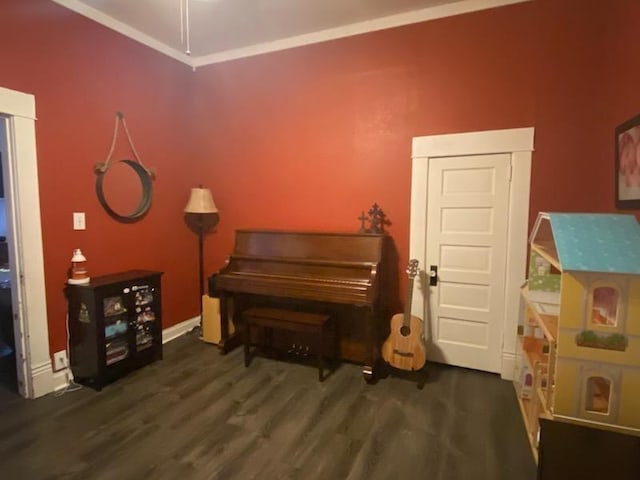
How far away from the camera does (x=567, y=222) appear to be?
174 centimetres

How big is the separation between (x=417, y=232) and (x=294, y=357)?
5.08ft

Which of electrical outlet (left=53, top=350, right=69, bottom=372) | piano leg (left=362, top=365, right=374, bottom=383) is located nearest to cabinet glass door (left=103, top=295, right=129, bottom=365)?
electrical outlet (left=53, top=350, right=69, bottom=372)

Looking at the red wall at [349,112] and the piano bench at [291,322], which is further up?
the red wall at [349,112]

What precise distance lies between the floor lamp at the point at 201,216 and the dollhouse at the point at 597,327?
9.62ft

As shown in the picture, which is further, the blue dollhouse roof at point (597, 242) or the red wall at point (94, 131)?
the red wall at point (94, 131)

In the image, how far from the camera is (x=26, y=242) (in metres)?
2.46

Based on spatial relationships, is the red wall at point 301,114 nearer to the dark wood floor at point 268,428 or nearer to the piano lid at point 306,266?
the piano lid at point 306,266

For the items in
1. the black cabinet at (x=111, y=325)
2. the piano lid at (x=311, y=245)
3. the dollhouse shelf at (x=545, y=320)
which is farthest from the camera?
the piano lid at (x=311, y=245)

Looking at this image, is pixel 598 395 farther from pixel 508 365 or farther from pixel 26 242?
pixel 26 242

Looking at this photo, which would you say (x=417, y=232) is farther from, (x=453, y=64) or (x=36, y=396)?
(x=36, y=396)

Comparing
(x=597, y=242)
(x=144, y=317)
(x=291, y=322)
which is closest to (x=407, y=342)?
(x=291, y=322)

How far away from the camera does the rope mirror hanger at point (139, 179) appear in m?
2.94

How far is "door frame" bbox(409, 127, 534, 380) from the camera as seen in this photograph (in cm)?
269

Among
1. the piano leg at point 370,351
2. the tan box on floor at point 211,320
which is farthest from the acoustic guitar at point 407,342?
the tan box on floor at point 211,320
